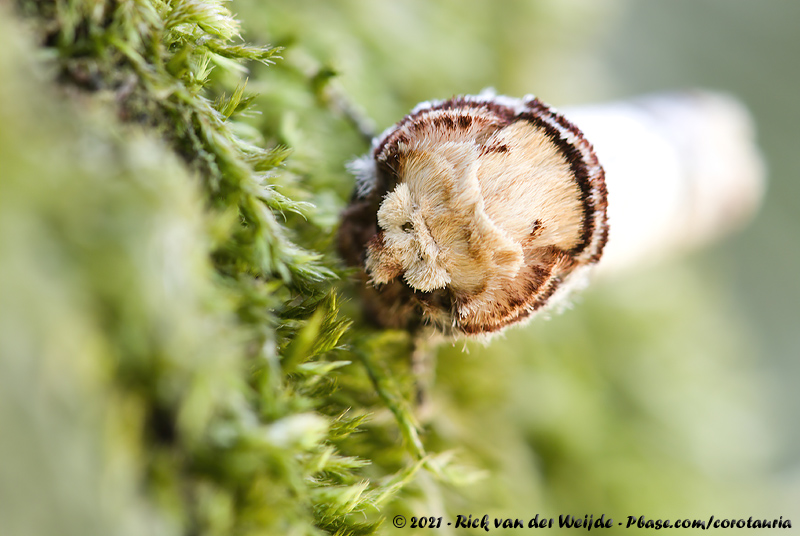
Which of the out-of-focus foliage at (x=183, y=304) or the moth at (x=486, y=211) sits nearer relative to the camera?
the out-of-focus foliage at (x=183, y=304)

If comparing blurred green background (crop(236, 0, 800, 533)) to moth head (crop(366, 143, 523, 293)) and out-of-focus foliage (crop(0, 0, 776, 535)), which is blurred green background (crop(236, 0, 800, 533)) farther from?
moth head (crop(366, 143, 523, 293))

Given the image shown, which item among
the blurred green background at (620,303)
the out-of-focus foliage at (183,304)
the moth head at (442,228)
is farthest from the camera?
the blurred green background at (620,303)

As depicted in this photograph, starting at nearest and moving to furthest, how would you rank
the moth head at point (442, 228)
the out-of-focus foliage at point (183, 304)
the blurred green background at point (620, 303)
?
the out-of-focus foliage at point (183, 304) < the moth head at point (442, 228) < the blurred green background at point (620, 303)

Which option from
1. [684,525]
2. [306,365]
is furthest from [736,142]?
[306,365]

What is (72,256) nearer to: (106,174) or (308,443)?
(106,174)

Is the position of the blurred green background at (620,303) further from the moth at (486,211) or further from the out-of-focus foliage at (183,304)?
the moth at (486,211)

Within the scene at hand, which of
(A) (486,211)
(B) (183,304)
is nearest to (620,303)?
(A) (486,211)

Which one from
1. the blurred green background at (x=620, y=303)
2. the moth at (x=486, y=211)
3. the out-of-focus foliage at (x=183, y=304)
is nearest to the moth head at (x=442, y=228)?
the moth at (x=486, y=211)
